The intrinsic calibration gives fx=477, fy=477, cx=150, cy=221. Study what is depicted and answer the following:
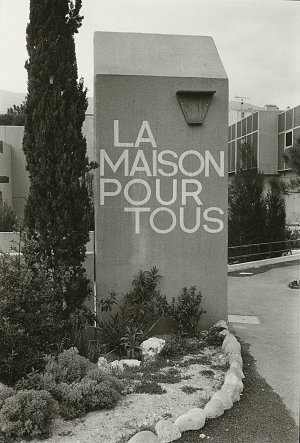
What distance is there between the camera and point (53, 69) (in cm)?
787

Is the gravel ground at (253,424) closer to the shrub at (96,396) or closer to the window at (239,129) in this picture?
the shrub at (96,396)

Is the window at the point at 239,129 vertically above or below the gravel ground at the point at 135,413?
above

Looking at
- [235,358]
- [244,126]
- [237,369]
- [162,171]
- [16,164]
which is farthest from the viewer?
[244,126]

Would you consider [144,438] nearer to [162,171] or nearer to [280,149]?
[162,171]

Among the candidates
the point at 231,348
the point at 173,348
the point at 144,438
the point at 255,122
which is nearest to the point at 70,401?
the point at 144,438

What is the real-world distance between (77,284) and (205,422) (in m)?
3.40

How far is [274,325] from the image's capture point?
10.1m

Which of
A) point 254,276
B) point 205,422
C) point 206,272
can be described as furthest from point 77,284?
point 254,276

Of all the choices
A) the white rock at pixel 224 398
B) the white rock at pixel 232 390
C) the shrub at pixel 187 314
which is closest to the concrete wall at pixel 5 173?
the shrub at pixel 187 314

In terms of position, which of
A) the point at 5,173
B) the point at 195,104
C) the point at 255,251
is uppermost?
the point at 195,104

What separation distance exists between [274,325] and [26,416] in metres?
6.39

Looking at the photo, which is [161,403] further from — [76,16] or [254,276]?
[254,276]

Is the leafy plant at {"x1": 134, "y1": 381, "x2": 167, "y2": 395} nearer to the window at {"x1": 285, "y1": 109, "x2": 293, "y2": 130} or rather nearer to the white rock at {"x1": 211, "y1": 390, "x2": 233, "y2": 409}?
the white rock at {"x1": 211, "y1": 390, "x2": 233, "y2": 409}

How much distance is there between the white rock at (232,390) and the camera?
5945 millimetres
